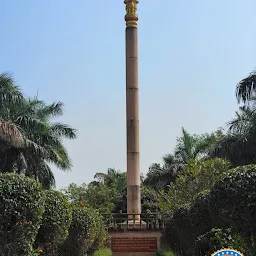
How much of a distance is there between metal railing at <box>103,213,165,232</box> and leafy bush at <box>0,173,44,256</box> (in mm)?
16244

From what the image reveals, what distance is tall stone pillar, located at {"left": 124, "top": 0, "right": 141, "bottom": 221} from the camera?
90.9ft

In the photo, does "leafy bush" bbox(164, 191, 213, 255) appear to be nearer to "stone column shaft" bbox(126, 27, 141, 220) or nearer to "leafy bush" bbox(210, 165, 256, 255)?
"leafy bush" bbox(210, 165, 256, 255)

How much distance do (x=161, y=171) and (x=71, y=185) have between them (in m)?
8.75

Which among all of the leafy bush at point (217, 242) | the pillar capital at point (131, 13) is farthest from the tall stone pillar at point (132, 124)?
the leafy bush at point (217, 242)

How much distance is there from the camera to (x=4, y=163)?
955 inches

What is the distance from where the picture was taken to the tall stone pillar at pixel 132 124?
2770 cm

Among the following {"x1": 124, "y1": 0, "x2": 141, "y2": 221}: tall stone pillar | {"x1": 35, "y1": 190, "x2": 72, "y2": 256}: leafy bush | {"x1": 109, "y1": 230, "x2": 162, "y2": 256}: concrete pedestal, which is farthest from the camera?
{"x1": 124, "y1": 0, "x2": 141, "y2": 221}: tall stone pillar

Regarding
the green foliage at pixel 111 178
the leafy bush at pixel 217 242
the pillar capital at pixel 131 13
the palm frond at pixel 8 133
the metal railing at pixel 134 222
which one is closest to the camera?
the leafy bush at pixel 217 242

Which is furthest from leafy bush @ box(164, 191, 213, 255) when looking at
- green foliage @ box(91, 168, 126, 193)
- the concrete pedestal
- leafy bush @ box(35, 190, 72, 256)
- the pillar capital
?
green foliage @ box(91, 168, 126, 193)

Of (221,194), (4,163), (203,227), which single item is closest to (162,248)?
(4,163)

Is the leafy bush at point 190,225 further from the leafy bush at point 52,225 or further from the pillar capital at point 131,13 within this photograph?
the pillar capital at point 131,13

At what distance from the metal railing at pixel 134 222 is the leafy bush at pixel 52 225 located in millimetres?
13948

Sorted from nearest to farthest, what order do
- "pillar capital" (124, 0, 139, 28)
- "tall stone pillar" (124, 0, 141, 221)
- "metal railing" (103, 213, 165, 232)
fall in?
"metal railing" (103, 213, 165, 232), "tall stone pillar" (124, 0, 141, 221), "pillar capital" (124, 0, 139, 28)

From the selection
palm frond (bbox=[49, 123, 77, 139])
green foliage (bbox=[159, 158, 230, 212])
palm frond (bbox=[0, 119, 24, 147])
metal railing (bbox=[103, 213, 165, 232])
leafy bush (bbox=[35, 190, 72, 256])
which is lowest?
leafy bush (bbox=[35, 190, 72, 256])
